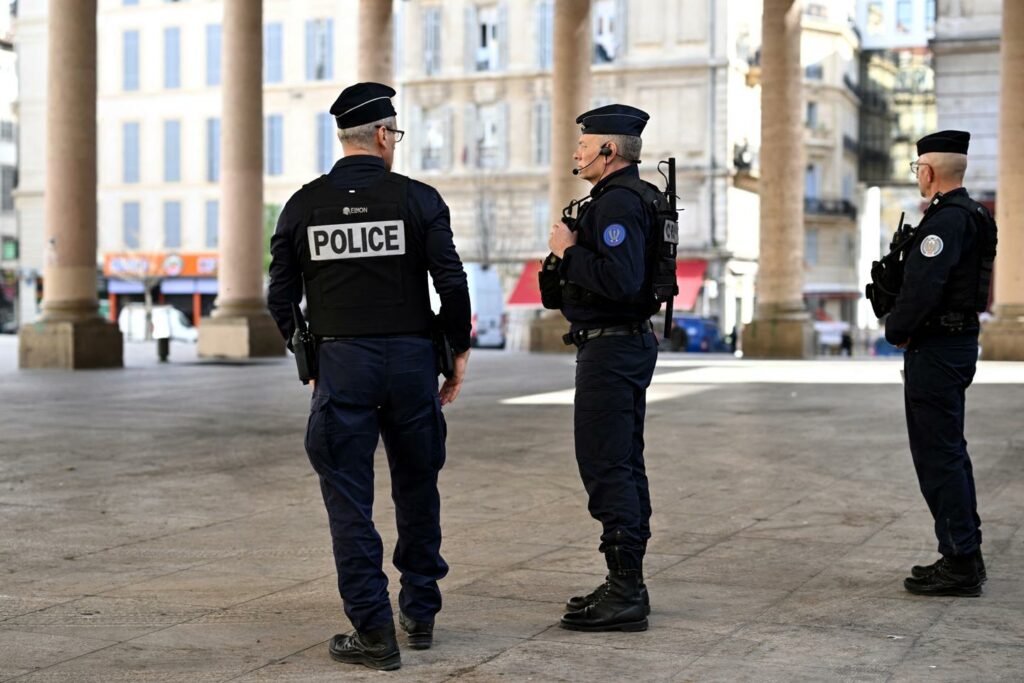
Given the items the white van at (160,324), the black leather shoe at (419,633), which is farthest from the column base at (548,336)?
the black leather shoe at (419,633)

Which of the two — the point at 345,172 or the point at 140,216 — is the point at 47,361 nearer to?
the point at 345,172

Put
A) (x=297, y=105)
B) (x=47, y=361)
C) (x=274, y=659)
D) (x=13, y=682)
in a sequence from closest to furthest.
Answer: (x=13, y=682)
(x=274, y=659)
(x=47, y=361)
(x=297, y=105)

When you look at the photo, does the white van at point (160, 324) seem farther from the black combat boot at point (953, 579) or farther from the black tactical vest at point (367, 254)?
the black tactical vest at point (367, 254)

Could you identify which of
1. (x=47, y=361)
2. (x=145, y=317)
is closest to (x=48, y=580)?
(x=47, y=361)

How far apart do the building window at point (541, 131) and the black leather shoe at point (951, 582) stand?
45069 mm

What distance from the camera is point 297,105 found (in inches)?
2127

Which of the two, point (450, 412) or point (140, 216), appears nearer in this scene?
point (450, 412)

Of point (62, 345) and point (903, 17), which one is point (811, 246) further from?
point (62, 345)

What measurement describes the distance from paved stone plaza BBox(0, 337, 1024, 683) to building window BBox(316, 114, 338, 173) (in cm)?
A: 3978

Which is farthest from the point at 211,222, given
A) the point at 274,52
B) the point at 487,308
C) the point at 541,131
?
the point at 487,308

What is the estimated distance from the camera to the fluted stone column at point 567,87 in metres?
27.5

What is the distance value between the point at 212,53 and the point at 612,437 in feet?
170

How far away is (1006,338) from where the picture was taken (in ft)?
76.8

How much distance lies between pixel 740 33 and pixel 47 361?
33178mm
